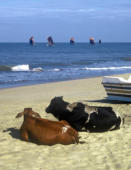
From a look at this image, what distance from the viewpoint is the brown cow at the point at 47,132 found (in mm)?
7238

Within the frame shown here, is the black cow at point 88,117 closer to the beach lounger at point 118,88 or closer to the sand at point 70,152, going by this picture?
the sand at point 70,152

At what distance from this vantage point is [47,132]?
Result: 727cm

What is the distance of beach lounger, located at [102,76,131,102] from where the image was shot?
468 inches

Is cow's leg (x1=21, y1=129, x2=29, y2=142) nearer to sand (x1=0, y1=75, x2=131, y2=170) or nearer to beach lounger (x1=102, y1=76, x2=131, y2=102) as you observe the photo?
sand (x1=0, y1=75, x2=131, y2=170)

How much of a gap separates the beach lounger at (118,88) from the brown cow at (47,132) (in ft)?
15.7

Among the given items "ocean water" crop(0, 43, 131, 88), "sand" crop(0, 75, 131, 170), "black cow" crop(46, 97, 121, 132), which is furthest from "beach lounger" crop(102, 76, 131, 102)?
"ocean water" crop(0, 43, 131, 88)

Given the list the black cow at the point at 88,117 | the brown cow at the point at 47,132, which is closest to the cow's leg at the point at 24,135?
the brown cow at the point at 47,132

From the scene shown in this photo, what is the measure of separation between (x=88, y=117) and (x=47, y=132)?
3.82 ft

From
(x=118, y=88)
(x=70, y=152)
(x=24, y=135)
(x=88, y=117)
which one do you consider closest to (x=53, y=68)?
(x=118, y=88)

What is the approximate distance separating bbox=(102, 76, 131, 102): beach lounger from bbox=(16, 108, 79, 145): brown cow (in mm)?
4787

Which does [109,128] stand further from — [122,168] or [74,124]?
[122,168]

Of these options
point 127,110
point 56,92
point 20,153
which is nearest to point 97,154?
point 20,153

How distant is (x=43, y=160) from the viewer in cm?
631

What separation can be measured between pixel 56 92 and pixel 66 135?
9.95 meters
